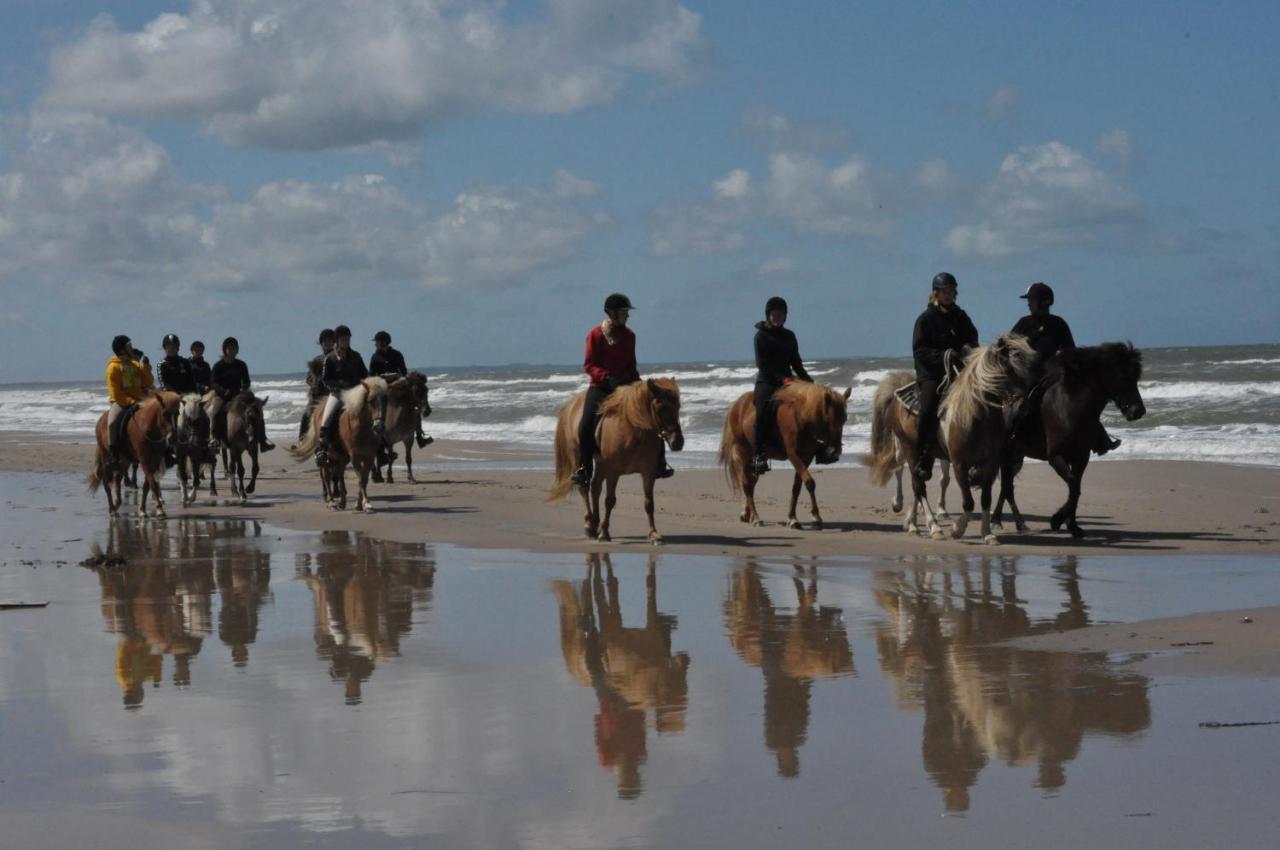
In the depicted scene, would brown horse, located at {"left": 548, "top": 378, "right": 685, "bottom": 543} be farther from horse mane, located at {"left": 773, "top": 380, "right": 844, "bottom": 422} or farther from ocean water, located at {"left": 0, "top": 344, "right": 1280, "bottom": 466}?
ocean water, located at {"left": 0, "top": 344, "right": 1280, "bottom": 466}

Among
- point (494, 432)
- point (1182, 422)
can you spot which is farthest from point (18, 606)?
point (494, 432)

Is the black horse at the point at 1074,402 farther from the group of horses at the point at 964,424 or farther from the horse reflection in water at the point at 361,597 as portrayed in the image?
the horse reflection in water at the point at 361,597

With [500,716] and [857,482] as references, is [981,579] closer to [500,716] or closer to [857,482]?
[500,716]

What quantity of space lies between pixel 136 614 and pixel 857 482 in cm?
1113

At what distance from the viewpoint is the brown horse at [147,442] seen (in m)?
15.6

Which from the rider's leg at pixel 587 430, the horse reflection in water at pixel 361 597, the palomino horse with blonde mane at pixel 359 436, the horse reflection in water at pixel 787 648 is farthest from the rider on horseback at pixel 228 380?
the horse reflection in water at pixel 787 648

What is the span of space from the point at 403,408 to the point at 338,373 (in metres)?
1.20

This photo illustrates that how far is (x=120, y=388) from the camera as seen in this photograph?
52.6 feet

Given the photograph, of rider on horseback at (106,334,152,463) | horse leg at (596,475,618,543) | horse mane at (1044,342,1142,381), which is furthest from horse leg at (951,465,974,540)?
rider on horseback at (106,334,152,463)

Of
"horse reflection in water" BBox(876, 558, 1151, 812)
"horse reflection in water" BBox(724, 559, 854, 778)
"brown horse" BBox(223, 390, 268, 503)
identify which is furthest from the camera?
"brown horse" BBox(223, 390, 268, 503)

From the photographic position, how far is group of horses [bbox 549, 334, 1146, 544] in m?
11.5

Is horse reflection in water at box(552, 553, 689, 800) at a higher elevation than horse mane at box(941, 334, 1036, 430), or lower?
lower

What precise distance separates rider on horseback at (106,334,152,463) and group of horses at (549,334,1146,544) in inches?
234

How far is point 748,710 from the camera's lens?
570 centimetres
